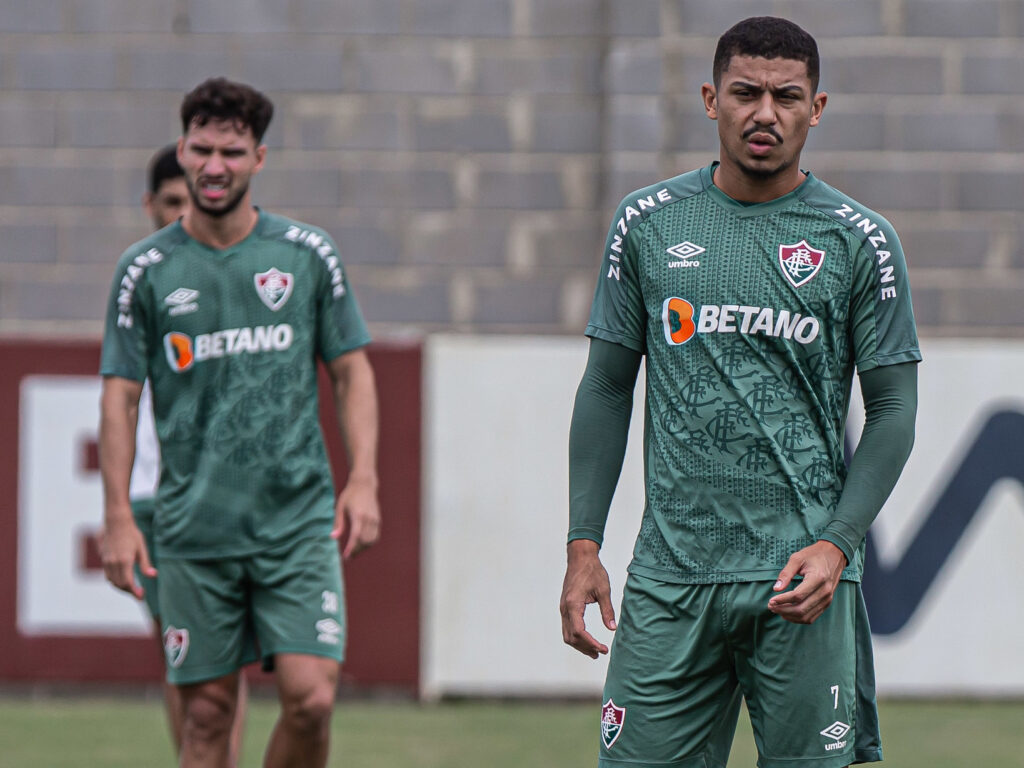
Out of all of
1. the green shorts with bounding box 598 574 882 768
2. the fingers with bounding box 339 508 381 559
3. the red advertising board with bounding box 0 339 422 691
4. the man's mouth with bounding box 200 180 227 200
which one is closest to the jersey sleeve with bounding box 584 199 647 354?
the green shorts with bounding box 598 574 882 768

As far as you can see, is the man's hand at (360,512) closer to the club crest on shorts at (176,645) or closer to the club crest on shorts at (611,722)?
the club crest on shorts at (176,645)

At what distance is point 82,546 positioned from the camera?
22.3ft

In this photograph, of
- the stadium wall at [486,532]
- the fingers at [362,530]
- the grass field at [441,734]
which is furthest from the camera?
the stadium wall at [486,532]

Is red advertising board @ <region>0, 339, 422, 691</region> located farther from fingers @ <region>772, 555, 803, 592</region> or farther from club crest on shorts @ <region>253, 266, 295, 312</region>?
fingers @ <region>772, 555, 803, 592</region>

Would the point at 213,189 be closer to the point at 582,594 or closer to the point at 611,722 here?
the point at 582,594

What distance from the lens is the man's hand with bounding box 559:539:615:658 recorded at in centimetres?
303

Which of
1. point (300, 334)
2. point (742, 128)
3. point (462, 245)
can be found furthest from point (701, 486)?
point (462, 245)

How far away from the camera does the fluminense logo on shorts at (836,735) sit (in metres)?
2.97

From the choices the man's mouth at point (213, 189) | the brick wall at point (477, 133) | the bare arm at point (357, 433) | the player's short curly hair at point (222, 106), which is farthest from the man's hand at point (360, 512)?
the brick wall at point (477, 133)

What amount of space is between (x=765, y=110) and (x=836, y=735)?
3.82ft

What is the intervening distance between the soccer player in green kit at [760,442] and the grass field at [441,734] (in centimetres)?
272

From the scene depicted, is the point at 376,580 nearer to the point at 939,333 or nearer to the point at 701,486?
the point at 939,333

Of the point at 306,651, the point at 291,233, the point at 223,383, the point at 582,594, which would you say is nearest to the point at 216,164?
the point at 291,233

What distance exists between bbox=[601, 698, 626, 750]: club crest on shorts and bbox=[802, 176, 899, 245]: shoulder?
1.00 m
